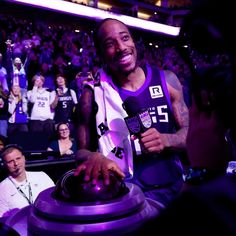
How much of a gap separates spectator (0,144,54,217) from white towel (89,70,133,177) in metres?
1.42

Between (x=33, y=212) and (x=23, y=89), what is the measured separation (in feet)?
14.8

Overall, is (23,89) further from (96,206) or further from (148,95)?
(96,206)

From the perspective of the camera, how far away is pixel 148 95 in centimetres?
140

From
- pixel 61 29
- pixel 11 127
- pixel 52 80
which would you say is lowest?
pixel 11 127

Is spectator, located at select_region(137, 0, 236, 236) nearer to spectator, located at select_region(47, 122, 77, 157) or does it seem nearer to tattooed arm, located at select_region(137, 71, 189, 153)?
tattooed arm, located at select_region(137, 71, 189, 153)

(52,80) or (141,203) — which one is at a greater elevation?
(52,80)

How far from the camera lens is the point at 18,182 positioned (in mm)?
2918

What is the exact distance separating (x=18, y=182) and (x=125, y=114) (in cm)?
195

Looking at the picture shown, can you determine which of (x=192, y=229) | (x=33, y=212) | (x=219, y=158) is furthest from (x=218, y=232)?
(x=33, y=212)

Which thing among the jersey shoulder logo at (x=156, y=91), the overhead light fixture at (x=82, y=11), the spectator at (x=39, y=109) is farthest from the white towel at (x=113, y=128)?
the overhead light fixture at (x=82, y=11)

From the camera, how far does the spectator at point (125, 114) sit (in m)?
1.23

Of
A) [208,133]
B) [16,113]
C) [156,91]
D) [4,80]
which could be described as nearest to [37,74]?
[4,80]

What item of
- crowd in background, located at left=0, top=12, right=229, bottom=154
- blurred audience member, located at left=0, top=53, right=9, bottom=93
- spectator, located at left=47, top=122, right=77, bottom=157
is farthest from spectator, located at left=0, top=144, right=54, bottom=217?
blurred audience member, located at left=0, top=53, right=9, bottom=93

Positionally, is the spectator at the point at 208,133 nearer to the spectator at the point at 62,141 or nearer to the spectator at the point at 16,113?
the spectator at the point at 62,141
